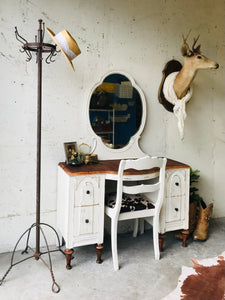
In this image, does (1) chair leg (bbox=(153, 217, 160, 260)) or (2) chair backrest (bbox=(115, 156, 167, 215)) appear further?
(1) chair leg (bbox=(153, 217, 160, 260))

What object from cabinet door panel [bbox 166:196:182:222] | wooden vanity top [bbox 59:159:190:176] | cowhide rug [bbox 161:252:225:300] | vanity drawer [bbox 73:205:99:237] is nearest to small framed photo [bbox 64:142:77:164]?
wooden vanity top [bbox 59:159:190:176]

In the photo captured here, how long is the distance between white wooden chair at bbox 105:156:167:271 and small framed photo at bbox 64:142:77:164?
0.49 m

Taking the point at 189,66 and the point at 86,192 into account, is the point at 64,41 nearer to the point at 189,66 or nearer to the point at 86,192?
the point at 86,192

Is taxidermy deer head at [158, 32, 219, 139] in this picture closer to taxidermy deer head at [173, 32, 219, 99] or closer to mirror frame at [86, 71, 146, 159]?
taxidermy deer head at [173, 32, 219, 99]

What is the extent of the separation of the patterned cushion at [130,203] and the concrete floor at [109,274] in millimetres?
477

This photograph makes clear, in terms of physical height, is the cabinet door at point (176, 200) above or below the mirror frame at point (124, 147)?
below

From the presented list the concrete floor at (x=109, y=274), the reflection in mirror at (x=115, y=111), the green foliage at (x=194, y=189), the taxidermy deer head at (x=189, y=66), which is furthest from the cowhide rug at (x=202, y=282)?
the taxidermy deer head at (x=189, y=66)

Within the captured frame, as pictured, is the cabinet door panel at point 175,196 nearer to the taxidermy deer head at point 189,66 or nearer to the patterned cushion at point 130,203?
the patterned cushion at point 130,203

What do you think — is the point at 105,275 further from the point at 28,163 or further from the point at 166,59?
the point at 166,59

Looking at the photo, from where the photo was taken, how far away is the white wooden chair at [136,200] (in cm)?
226

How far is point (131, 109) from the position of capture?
290 cm

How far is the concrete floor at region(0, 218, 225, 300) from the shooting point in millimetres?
1980

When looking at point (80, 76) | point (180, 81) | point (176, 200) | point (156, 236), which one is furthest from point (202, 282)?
point (80, 76)

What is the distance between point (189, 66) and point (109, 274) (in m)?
2.10
